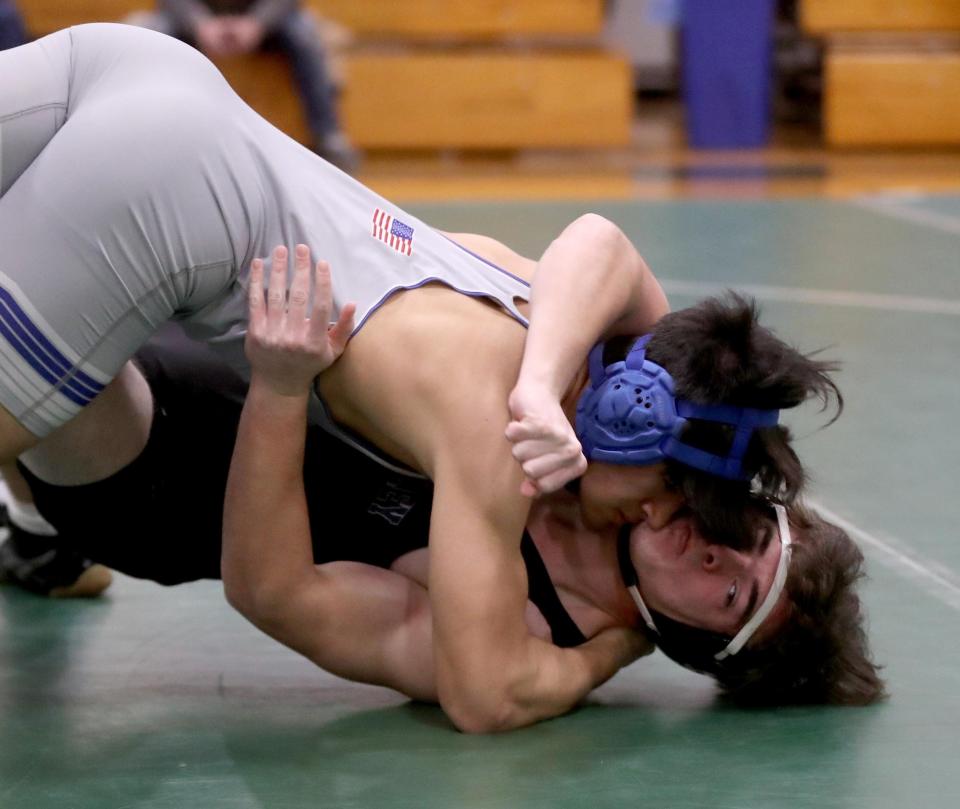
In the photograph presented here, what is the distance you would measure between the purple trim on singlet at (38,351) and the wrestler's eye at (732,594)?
938 millimetres

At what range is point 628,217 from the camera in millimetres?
6750

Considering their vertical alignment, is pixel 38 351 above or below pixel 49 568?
above

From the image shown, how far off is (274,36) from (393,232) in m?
6.00

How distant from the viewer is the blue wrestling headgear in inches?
92.0

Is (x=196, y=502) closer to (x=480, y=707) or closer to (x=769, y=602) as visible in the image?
(x=480, y=707)

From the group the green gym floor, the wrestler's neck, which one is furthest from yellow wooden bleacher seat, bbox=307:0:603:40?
the wrestler's neck

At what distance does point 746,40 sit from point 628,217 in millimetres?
2604

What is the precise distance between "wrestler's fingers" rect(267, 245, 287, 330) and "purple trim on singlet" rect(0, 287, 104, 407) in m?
0.27

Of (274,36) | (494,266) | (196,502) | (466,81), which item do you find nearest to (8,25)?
(274,36)

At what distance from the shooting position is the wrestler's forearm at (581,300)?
232 cm

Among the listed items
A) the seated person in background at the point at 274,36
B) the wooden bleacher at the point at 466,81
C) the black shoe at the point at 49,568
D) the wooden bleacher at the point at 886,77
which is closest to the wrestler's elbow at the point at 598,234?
the black shoe at the point at 49,568

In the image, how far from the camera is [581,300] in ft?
7.88

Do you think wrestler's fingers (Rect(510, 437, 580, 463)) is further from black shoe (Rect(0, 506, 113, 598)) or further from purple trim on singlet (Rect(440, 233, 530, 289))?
black shoe (Rect(0, 506, 113, 598))

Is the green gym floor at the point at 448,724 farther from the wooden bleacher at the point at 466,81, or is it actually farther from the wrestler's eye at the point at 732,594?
the wooden bleacher at the point at 466,81
